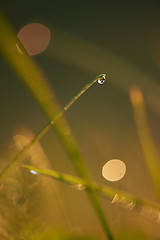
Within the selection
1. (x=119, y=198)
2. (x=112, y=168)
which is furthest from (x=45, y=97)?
(x=112, y=168)

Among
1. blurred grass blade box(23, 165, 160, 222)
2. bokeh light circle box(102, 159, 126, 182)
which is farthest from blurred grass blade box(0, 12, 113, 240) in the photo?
bokeh light circle box(102, 159, 126, 182)

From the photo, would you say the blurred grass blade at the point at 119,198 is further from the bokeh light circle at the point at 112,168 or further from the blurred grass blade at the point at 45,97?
the bokeh light circle at the point at 112,168

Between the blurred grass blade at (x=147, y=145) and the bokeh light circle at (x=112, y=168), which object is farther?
the bokeh light circle at (x=112, y=168)

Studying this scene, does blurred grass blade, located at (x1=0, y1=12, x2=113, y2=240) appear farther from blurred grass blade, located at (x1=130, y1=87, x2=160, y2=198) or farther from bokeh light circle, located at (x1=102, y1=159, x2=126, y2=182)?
bokeh light circle, located at (x1=102, y1=159, x2=126, y2=182)

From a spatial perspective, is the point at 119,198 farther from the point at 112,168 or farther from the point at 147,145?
the point at 112,168

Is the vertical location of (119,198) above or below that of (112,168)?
below

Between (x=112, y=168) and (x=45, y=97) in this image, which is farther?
(x=112, y=168)

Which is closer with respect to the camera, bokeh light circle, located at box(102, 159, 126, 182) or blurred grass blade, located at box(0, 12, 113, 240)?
blurred grass blade, located at box(0, 12, 113, 240)

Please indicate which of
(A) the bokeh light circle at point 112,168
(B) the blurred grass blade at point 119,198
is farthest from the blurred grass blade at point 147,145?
(A) the bokeh light circle at point 112,168
